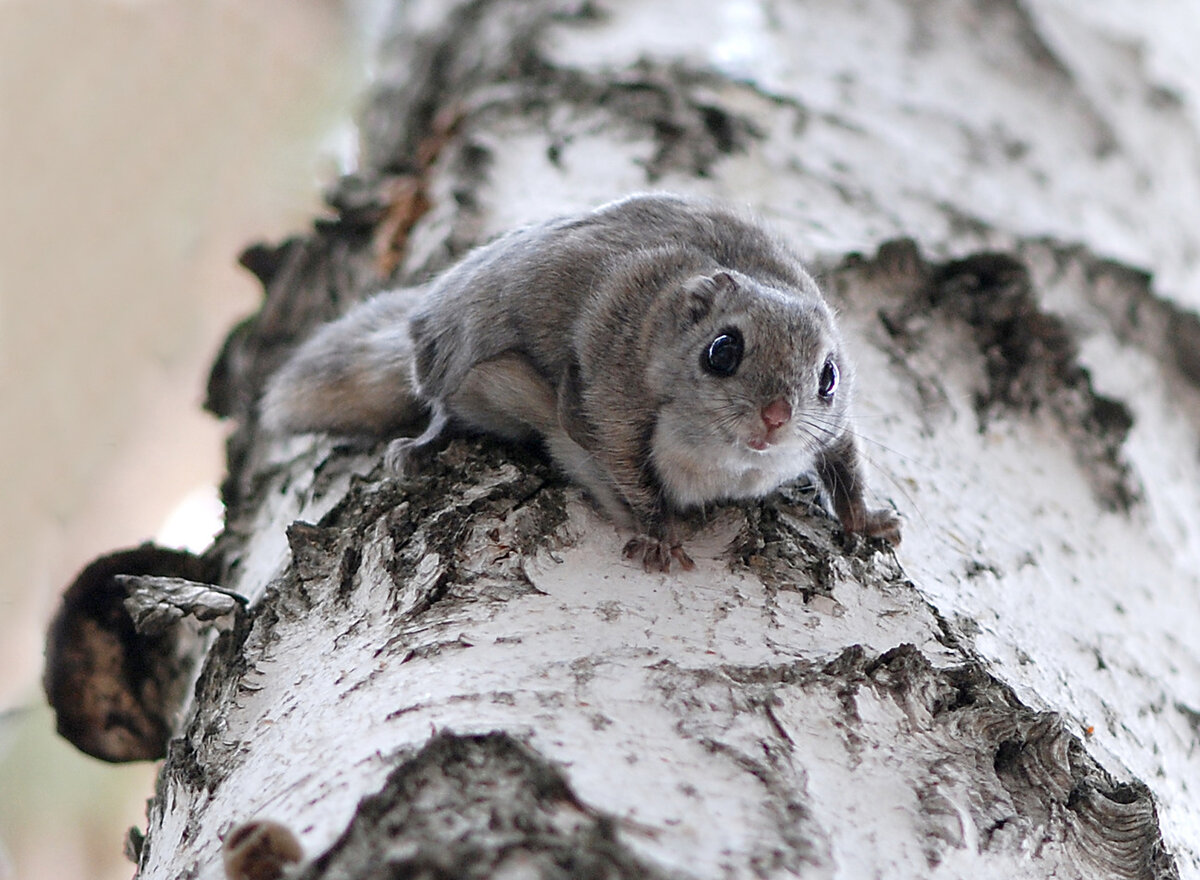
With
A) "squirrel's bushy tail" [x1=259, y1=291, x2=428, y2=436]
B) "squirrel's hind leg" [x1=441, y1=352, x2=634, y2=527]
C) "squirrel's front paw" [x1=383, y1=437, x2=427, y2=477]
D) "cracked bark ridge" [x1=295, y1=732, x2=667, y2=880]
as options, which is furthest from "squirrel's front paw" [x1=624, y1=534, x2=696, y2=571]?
"squirrel's bushy tail" [x1=259, y1=291, x2=428, y2=436]

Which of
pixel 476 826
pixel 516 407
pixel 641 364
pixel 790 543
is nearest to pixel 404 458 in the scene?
pixel 516 407

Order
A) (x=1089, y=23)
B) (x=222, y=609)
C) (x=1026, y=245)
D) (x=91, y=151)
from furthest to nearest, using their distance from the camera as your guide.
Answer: (x=91, y=151) → (x=1089, y=23) → (x=1026, y=245) → (x=222, y=609)

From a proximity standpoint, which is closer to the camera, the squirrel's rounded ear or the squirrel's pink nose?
the squirrel's pink nose

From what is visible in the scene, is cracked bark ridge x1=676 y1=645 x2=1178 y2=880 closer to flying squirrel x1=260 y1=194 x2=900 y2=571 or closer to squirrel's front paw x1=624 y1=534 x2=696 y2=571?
squirrel's front paw x1=624 y1=534 x2=696 y2=571

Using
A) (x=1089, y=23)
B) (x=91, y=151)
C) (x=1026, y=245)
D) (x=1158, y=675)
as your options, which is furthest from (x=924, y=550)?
(x=91, y=151)

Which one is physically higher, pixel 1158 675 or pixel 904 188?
pixel 904 188

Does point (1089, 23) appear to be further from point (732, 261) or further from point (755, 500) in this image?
point (755, 500)

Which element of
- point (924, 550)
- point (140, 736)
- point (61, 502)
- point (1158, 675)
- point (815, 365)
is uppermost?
point (815, 365)

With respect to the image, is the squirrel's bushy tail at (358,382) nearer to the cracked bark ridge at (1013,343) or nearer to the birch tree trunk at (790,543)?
the birch tree trunk at (790,543)
